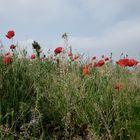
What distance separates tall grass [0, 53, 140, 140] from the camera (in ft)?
13.0

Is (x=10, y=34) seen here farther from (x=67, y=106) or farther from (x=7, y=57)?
(x=67, y=106)

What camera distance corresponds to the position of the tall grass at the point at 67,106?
156 inches

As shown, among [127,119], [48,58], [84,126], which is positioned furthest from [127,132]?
[48,58]

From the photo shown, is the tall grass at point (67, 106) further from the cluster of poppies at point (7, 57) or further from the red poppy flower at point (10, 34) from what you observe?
the red poppy flower at point (10, 34)

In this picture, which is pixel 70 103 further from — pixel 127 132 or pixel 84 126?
pixel 127 132

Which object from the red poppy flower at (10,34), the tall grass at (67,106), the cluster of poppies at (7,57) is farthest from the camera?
the red poppy flower at (10,34)

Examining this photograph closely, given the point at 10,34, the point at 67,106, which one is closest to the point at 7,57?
the point at 10,34

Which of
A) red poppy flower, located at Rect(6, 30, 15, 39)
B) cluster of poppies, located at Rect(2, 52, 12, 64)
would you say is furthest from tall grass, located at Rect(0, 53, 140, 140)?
red poppy flower, located at Rect(6, 30, 15, 39)

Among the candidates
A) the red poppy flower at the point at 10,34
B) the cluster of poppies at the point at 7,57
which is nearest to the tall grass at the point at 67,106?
the cluster of poppies at the point at 7,57

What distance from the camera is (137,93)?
462 cm

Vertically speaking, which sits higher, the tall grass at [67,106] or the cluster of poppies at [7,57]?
the cluster of poppies at [7,57]

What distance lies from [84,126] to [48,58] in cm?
252

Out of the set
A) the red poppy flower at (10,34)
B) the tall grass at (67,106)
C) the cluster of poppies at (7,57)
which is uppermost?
the red poppy flower at (10,34)

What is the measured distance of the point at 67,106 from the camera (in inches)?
167
